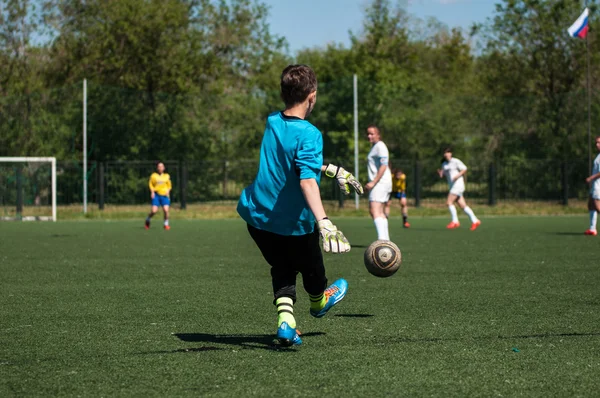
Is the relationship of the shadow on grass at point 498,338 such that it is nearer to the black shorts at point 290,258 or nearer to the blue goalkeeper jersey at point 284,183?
the black shorts at point 290,258

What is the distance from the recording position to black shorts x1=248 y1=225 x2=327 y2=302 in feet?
21.5

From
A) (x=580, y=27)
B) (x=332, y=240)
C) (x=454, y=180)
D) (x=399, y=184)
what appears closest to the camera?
(x=332, y=240)

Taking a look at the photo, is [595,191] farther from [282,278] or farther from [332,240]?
[332,240]

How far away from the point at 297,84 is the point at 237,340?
196cm

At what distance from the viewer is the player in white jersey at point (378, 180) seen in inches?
629

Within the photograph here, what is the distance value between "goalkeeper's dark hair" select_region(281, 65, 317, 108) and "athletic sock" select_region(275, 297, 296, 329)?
139 centimetres

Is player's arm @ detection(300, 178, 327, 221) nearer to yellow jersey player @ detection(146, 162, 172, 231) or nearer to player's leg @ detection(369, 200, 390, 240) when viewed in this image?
player's leg @ detection(369, 200, 390, 240)

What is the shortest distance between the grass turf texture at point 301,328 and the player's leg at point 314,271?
269mm

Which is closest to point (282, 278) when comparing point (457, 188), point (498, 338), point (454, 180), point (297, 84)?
point (297, 84)

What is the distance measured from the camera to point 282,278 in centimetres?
676

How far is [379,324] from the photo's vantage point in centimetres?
769

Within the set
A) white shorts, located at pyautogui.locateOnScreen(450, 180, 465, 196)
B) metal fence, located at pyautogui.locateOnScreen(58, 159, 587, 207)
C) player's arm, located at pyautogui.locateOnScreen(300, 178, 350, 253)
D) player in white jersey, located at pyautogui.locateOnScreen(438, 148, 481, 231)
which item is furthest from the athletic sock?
metal fence, located at pyautogui.locateOnScreen(58, 159, 587, 207)

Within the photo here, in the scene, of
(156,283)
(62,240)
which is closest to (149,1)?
(62,240)

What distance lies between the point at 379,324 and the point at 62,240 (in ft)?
46.9
